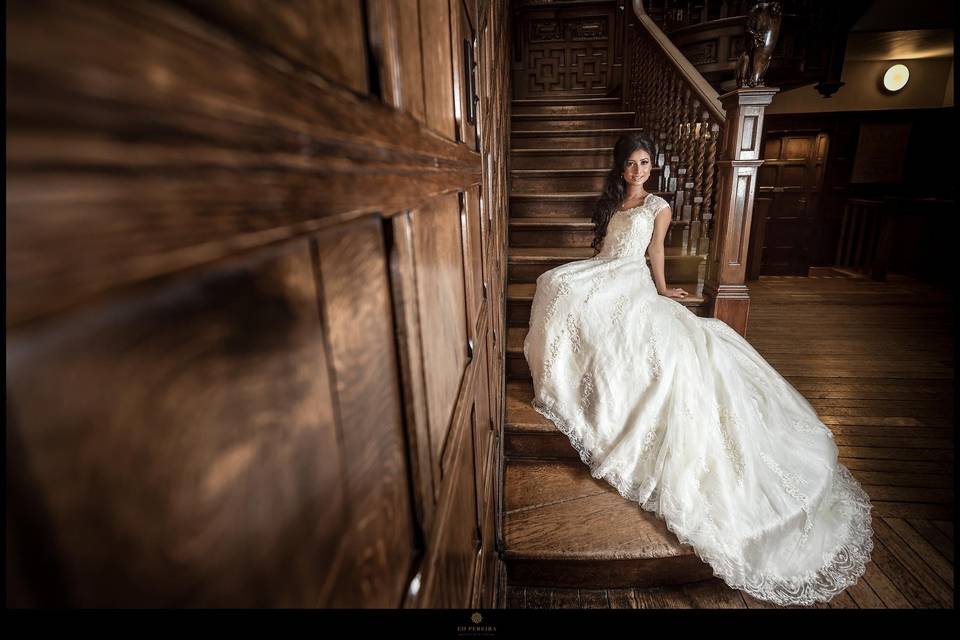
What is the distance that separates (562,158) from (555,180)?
37 centimetres

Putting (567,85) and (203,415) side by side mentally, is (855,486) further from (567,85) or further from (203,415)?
(567,85)

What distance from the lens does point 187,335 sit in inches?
7.6

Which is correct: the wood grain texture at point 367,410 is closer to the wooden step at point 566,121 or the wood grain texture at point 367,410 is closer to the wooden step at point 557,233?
the wooden step at point 557,233

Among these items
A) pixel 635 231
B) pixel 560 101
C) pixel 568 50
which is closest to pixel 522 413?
pixel 635 231

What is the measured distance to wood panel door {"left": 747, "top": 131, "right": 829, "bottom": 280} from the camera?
6.77m

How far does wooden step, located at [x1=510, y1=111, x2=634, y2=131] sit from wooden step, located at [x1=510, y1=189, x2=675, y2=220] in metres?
1.23

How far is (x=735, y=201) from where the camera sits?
8.13 ft

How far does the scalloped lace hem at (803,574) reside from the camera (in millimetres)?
1587

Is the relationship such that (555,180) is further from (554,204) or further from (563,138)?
(563,138)

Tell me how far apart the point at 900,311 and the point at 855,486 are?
3.44 m

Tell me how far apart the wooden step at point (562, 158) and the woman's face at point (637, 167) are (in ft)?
4.82

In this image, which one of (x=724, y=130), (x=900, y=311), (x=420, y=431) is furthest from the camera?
(x=900, y=311)

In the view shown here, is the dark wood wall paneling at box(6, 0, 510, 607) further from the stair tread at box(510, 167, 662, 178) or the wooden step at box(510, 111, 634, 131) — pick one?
the wooden step at box(510, 111, 634, 131)

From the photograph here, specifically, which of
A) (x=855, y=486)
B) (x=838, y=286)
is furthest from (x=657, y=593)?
(x=838, y=286)
